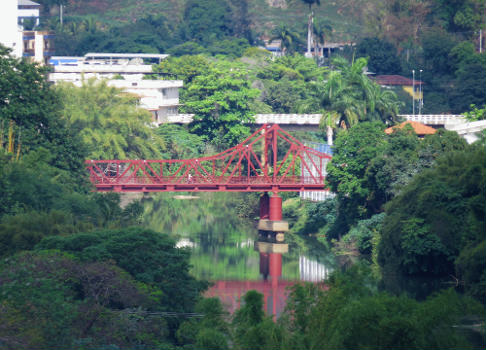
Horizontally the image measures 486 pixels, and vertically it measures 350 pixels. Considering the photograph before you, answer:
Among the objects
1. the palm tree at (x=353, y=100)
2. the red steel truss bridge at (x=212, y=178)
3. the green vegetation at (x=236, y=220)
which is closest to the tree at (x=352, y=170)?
the green vegetation at (x=236, y=220)

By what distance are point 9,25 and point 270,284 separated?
5104 centimetres

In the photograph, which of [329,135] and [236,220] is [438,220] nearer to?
[236,220]

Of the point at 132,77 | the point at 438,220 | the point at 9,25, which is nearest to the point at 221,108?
the point at 132,77

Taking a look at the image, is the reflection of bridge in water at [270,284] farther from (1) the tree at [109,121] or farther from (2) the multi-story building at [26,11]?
(2) the multi-story building at [26,11]

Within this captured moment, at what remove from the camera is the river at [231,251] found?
4334cm

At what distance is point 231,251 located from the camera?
52281mm

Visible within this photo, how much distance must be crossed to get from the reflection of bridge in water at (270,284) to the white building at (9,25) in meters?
42.4

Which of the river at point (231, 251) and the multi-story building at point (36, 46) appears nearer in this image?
the river at point (231, 251)

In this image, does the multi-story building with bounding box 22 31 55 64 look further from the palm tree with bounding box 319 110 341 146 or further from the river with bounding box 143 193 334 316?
the palm tree with bounding box 319 110 341 146

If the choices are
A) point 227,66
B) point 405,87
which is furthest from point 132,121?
point 405,87

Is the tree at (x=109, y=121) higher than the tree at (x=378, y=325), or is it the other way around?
the tree at (x=109, y=121)

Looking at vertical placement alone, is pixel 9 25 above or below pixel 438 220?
above

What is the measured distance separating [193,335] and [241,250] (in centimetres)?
2662

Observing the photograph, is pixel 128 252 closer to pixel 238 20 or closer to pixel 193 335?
pixel 193 335
